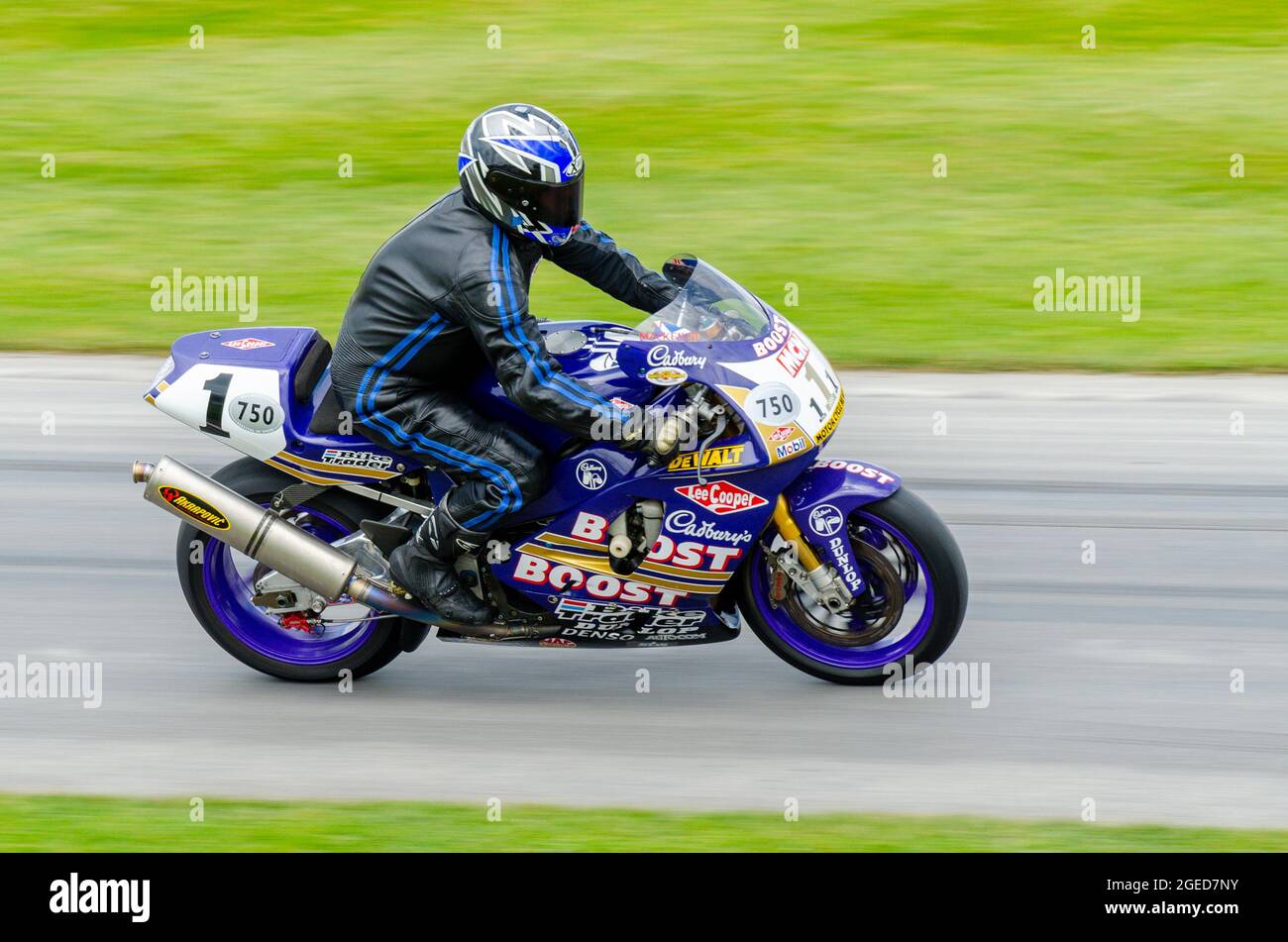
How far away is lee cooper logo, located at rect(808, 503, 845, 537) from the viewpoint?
19.6 feet

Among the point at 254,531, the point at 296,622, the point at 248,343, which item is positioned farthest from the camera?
the point at 296,622

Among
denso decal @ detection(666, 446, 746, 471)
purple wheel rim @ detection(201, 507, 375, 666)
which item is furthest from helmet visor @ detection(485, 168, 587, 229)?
purple wheel rim @ detection(201, 507, 375, 666)

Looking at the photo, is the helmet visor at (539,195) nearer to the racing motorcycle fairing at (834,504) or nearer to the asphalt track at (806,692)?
the racing motorcycle fairing at (834,504)

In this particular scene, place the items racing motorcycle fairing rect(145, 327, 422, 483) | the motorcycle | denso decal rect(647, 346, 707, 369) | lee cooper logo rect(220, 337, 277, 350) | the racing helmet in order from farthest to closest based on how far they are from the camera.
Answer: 1. lee cooper logo rect(220, 337, 277, 350)
2. racing motorcycle fairing rect(145, 327, 422, 483)
3. the motorcycle
4. denso decal rect(647, 346, 707, 369)
5. the racing helmet

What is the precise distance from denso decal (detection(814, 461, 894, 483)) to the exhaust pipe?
126 centimetres

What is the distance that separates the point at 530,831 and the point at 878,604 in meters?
1.59

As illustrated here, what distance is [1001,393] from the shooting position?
9.73 meters

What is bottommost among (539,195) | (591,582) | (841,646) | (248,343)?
(841,646)

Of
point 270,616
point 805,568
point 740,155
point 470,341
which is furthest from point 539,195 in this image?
point 740,155

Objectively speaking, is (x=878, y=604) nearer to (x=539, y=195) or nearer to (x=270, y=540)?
(x=539, y=195)

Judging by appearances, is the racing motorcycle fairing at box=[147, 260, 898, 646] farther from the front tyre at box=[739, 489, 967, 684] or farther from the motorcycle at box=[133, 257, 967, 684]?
the front tyre at box=[739, 489, 967, 684]

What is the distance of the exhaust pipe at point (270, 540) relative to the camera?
19.9ft

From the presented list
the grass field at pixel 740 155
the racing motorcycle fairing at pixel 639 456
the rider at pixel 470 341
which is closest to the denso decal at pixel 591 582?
the racing motorcycle fairing at pixel 639 456

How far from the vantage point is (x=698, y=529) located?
595cm
